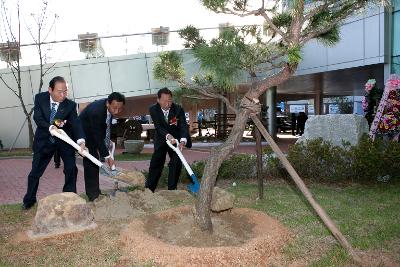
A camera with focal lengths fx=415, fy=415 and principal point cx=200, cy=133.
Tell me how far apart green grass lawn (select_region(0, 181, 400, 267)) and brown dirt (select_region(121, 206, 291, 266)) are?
162 mm

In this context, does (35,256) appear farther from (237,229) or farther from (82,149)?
(237,229)

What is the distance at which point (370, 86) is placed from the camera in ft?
33.1

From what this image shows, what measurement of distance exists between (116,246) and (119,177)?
1.10 m

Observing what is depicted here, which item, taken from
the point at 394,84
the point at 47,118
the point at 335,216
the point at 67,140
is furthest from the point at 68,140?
the point at 394,84

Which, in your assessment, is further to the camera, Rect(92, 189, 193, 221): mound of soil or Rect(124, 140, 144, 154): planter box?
Rect(124, 140, 144, 154): planter box

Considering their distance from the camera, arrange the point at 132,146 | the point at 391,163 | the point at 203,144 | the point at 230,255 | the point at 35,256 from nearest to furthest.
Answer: the point at 230,255, the point at 35,256, the point at 391,163, the point at 132,146, the point at 203,144

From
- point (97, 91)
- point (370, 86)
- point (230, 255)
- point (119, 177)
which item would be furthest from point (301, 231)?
point (97, 91)

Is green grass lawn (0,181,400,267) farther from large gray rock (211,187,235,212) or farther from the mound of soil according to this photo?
large gray rock (211,187,235,212)

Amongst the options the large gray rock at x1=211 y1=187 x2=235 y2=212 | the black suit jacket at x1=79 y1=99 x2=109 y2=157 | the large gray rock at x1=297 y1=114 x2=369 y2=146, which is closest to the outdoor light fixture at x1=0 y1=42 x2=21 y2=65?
the black suit jacket at x1=79 y1=99 x2=109 y2=157

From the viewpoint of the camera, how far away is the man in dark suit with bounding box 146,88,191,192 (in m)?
5.22

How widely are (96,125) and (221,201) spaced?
1.75m

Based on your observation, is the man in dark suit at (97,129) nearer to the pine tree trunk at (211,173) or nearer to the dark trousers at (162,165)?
the dark trousers at (162,165)

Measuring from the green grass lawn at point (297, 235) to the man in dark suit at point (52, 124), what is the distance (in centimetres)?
58

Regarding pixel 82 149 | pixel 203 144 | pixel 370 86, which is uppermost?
pixel 370 86
